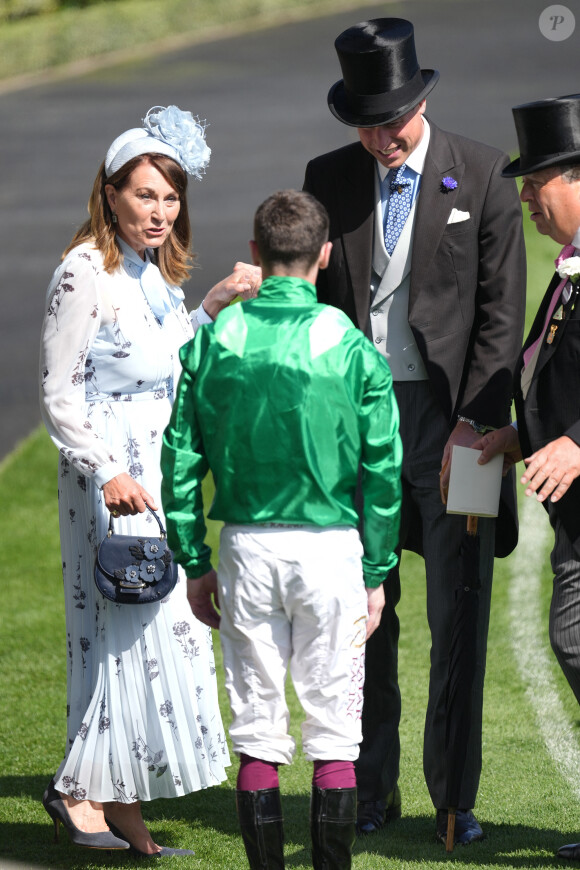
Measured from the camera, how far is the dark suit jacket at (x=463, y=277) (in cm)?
399

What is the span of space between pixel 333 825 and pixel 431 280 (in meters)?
1.64

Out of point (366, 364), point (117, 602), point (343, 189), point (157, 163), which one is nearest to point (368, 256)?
point (343, 189)

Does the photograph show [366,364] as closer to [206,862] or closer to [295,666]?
[295,666]

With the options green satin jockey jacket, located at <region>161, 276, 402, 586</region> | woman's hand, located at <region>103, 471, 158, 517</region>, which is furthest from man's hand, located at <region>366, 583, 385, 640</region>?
woman's hand, located at <region>103, 471, 158, 517</region>

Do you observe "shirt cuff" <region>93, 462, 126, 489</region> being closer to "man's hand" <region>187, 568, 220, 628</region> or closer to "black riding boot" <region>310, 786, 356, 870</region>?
"man's hand" <region>187, 568, 220, 628</region>

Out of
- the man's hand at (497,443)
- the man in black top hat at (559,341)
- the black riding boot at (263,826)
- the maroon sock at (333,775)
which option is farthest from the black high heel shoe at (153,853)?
the man's hand at (497,443)

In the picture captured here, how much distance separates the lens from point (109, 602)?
4.00 m

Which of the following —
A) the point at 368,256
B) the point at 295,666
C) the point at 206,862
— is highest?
the point at 368,256

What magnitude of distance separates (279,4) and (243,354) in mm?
23723

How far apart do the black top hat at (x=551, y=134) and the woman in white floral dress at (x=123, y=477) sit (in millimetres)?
942

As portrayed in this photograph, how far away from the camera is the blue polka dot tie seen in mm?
4082

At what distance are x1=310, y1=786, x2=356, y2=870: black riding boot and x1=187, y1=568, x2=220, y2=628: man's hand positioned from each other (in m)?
0.49

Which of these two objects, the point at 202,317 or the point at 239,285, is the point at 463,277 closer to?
the point at 239,285

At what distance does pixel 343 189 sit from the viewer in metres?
4.14
